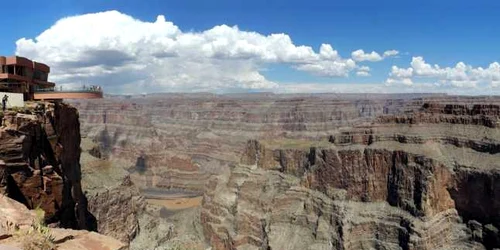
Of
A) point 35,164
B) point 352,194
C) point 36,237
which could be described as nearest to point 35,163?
point 35,164

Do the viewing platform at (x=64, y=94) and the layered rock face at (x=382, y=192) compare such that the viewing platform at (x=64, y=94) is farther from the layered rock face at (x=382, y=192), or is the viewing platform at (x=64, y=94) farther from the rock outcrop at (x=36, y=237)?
the layered rock face at (x=382, y=192)

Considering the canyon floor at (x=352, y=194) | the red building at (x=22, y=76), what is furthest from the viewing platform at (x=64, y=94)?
the canyon floor at (x=352, y=194)

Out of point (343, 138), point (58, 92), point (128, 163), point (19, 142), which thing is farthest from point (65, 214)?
point (128, 163)

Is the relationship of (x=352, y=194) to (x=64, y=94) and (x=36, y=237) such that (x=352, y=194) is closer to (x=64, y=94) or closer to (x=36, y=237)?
(x=64, y=94)

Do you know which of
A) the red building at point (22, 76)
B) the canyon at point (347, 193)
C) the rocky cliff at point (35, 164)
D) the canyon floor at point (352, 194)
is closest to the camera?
the rocky cliff at point (35, 164)

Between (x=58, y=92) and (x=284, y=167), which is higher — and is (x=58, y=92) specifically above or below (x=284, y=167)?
above

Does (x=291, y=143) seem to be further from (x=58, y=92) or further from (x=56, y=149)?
(x=56, y=149)
